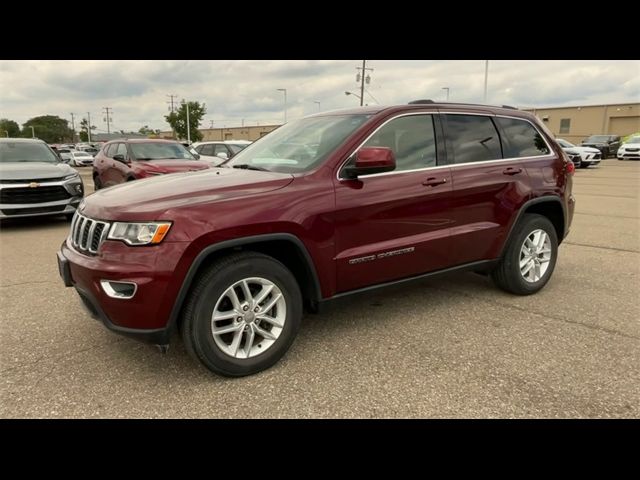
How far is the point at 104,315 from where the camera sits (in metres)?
2.84

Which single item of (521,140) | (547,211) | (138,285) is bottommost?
(138,285)

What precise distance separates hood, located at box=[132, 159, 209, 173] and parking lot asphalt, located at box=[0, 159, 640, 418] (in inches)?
200

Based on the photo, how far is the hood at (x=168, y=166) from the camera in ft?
32.2

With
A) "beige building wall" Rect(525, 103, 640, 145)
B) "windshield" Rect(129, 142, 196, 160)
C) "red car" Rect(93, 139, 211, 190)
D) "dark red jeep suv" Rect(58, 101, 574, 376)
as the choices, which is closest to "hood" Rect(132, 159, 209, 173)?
"red car" Rect(93, 139, 211, 190)

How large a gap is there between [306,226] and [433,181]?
1263mm

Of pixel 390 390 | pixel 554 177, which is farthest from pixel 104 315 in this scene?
pixel 554 177

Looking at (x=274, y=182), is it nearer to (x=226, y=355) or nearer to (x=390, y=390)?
(x=226, y=355)

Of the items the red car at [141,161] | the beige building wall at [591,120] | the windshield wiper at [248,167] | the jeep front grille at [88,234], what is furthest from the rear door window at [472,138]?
the beige building wall at [591,120]

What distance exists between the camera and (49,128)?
118312 mm

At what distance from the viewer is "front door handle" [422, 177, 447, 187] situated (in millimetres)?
3783

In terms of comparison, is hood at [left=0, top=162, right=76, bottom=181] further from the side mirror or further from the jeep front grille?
the side mirror

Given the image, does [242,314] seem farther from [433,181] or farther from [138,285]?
[433,181]

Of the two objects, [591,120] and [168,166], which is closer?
[168,166]

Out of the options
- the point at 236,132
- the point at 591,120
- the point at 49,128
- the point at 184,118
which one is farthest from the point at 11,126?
the point at 591,120
